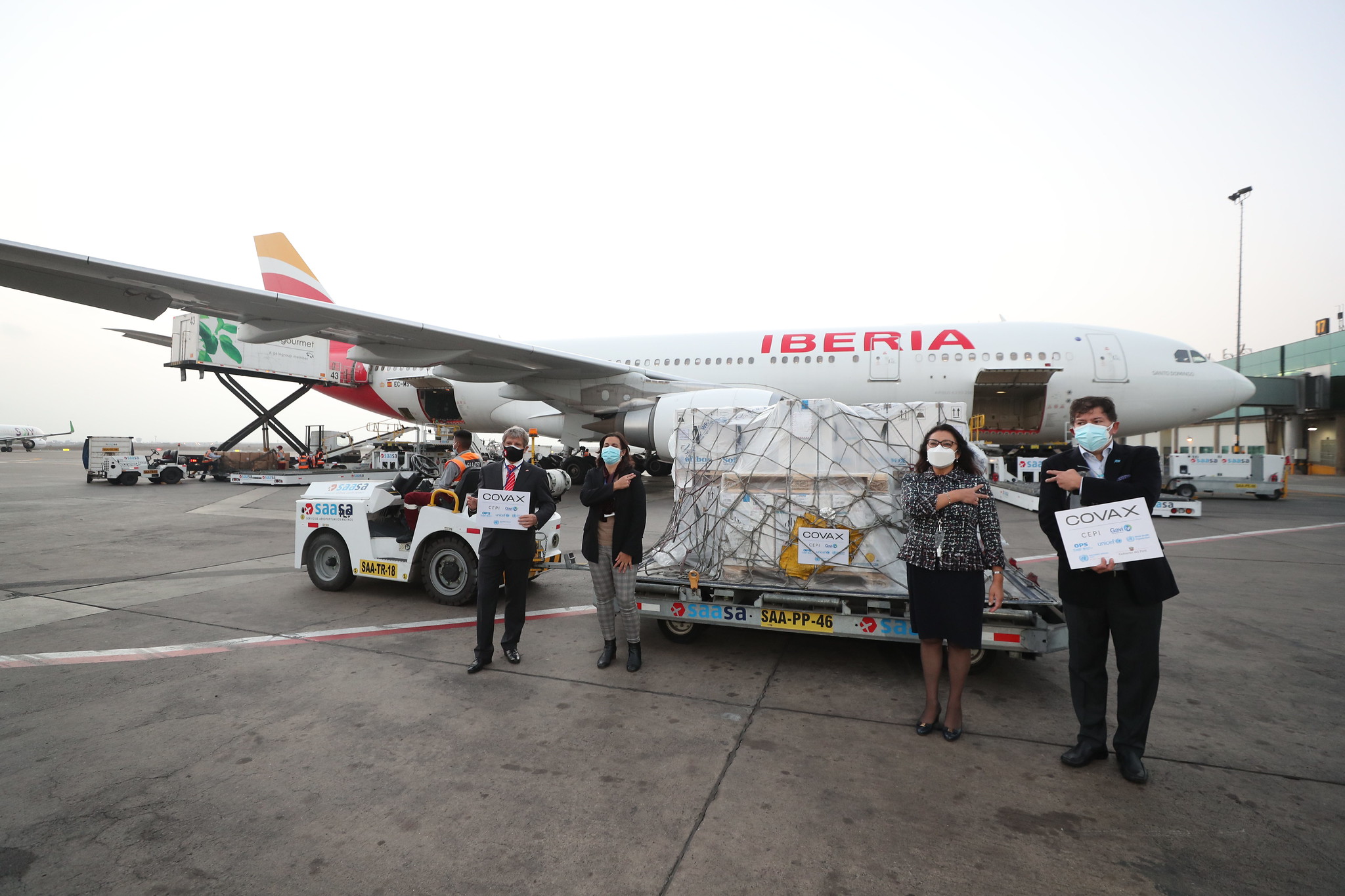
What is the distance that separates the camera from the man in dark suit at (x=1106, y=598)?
2820 millimetres

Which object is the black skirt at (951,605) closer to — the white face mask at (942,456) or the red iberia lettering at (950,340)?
the white face mask at (942,456)

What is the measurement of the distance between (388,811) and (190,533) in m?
9.91

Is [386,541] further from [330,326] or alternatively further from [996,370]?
[996,370]

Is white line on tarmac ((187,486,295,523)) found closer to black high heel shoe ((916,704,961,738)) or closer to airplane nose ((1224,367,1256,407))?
black high heel shoe ((916,704,961,738))

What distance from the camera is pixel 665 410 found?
1230cm

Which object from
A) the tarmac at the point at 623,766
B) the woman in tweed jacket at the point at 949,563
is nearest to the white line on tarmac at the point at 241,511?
the tarmac at the point at 623,766

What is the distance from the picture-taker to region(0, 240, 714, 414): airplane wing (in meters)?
7.71

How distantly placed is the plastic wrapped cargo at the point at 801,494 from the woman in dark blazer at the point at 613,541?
655 mm

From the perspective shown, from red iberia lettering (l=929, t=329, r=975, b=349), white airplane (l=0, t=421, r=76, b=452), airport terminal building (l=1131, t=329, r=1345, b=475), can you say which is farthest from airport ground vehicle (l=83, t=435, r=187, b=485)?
white airplane (l=0, t=421, r=76, b=452)

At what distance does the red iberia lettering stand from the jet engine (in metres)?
4.03

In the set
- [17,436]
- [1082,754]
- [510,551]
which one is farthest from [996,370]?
[17,436]

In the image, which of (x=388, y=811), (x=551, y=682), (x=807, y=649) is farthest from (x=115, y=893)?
(x=807, y=649)

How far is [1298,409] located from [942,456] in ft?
130

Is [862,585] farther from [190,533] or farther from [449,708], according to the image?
[190,533]
